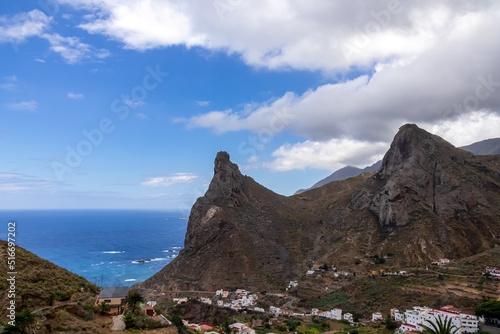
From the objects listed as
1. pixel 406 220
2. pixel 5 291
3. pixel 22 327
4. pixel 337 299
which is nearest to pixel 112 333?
pixel 22 327

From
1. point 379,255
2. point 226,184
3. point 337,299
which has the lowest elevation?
point 337,299

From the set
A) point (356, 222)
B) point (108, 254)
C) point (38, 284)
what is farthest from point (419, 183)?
point (108, 254)

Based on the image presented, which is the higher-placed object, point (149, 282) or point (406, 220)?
point (406, 220)

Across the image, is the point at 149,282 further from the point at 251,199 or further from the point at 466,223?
the point at 466,223

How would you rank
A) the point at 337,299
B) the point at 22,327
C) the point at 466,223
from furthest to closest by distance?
the point at 466,223 < the point at 337,299 < the point at 22,327

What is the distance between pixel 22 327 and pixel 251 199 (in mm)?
103028

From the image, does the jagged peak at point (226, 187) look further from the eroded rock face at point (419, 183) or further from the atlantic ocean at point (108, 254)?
the eroded rock face at point (419, 183)

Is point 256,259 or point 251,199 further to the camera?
point 251,199

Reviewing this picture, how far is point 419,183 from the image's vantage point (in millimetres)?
97688

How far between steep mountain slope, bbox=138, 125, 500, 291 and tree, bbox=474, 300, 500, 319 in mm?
34645

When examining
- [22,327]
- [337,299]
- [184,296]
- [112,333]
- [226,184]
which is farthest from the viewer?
[226,184]

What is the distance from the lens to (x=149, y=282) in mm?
86812

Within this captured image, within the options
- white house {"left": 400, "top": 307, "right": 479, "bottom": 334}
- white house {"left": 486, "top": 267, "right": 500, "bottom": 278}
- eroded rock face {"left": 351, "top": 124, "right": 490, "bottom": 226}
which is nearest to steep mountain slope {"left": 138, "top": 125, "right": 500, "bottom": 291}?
eroded rock face {"left": 351, "top": 124, "right": 490, "bottom": 226}

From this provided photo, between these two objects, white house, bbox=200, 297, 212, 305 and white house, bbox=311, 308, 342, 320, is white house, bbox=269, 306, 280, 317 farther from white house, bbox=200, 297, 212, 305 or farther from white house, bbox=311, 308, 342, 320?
white house, bbox=200, 297, 212, 305
